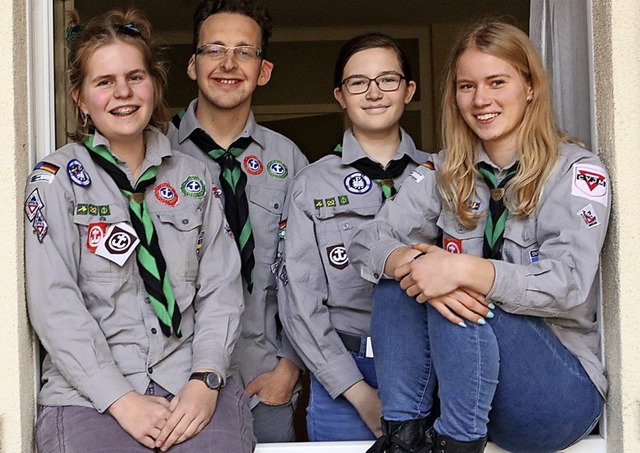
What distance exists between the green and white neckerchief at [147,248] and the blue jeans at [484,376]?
544 millimetres

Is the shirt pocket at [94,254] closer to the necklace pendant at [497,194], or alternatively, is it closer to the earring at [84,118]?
the earring at [84,118]

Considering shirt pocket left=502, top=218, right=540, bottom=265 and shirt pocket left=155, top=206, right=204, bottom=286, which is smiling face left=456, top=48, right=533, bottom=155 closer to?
shirt pocket left=502, top=218, right=540, bottom=265

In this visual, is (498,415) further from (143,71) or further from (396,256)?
(143,71)

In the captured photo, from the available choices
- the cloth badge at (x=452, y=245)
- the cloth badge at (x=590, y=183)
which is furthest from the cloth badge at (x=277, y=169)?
the cloth badge at (x=590, y=183)

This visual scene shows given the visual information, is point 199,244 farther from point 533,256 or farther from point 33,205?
point 533,256

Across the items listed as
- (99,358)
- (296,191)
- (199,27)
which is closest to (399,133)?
(296,191)

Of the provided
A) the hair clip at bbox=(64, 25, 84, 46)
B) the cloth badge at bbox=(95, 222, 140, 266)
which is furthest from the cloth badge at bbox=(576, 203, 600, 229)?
the hair clip at bbox=(64, 25, 84, 46)

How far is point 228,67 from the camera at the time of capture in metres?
2.91

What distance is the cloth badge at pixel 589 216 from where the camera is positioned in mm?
2305

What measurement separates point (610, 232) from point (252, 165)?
3.85ft

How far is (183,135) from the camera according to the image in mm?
2986

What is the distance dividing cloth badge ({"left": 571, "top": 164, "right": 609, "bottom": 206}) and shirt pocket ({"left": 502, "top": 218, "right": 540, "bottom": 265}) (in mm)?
143

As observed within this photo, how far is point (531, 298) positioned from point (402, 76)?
995 millimetres

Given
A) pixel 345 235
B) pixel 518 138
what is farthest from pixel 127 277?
pixel 518 138
